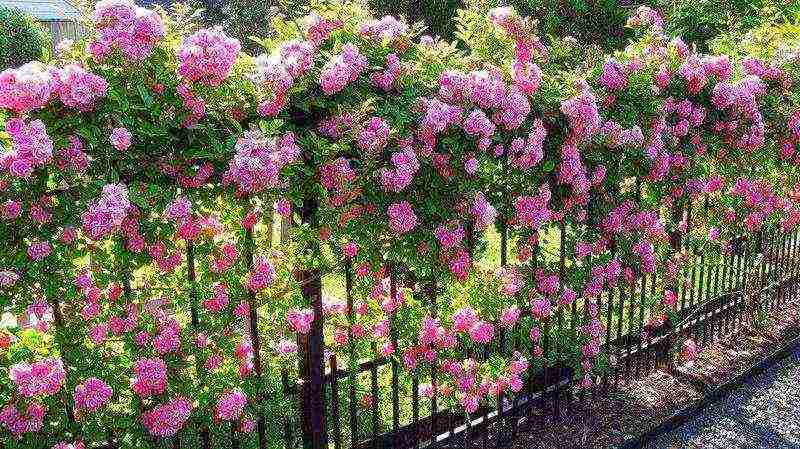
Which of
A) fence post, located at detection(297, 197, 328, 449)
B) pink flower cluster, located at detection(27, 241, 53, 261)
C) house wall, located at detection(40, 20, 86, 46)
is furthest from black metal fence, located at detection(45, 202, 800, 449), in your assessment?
house wall, located at detection(40, 20, 86, 46)

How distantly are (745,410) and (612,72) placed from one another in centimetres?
204

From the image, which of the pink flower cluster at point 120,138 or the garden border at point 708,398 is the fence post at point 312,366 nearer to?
the pink flower cluster at point 120,138

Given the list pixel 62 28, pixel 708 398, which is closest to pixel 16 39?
pixel 62 28

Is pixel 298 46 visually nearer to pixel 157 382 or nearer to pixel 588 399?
pixel 157 382

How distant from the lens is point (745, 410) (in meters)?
4.13

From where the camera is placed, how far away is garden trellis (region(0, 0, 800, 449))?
227 cm

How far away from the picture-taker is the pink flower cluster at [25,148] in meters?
2.06

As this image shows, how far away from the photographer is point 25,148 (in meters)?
2.06

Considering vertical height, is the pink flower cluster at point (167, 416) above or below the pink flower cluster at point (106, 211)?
below

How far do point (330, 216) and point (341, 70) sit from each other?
0.53 meters

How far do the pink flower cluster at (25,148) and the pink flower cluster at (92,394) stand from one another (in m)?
0.76

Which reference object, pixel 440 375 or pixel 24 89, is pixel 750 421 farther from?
pixel 24 89

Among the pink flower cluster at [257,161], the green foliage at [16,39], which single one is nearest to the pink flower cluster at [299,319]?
the pink flower cluster at [257,161]

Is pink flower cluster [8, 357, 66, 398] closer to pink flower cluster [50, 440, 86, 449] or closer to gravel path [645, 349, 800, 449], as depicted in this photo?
pink flower cluster [50, 440, 86, 449]
